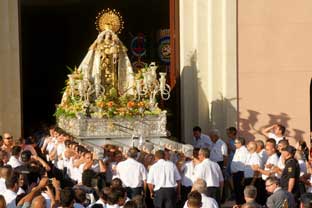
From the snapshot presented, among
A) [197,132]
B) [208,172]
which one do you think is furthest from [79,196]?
[197,132]

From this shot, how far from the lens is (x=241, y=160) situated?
13398 mm

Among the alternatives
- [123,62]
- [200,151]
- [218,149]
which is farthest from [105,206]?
[123,62]

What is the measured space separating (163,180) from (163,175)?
0.08 meters

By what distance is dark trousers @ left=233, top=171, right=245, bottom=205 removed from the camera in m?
13.5

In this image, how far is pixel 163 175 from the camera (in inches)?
468

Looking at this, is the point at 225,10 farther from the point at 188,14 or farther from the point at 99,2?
the point at 99,2

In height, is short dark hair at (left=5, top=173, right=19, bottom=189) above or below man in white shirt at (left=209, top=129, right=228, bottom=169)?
above

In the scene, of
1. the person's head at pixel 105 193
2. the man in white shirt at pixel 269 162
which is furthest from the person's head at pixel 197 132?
the person's head at pixel 105 193

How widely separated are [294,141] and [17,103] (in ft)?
21.8

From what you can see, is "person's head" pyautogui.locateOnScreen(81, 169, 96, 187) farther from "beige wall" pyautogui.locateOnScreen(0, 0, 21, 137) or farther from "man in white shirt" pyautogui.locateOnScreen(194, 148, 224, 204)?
"beige wall" pyautogui.locateOnScreen(0, 0, 21, 137)

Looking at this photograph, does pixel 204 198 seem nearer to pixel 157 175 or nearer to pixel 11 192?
pixel 11 192

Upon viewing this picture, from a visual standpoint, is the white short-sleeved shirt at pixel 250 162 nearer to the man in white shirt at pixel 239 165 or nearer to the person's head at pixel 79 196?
the man in white shirt at pixel 239 165

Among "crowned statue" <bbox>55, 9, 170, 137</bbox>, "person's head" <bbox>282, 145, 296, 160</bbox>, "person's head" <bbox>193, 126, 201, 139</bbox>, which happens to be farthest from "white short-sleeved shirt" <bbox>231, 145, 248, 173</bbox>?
"crowned statue" <bbox>55, 9, 170, 137</bbox>

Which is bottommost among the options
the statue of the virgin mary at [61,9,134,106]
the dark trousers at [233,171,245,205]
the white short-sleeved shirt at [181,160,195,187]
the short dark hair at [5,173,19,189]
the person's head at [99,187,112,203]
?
the dark trousers at [233,171,245,205]
